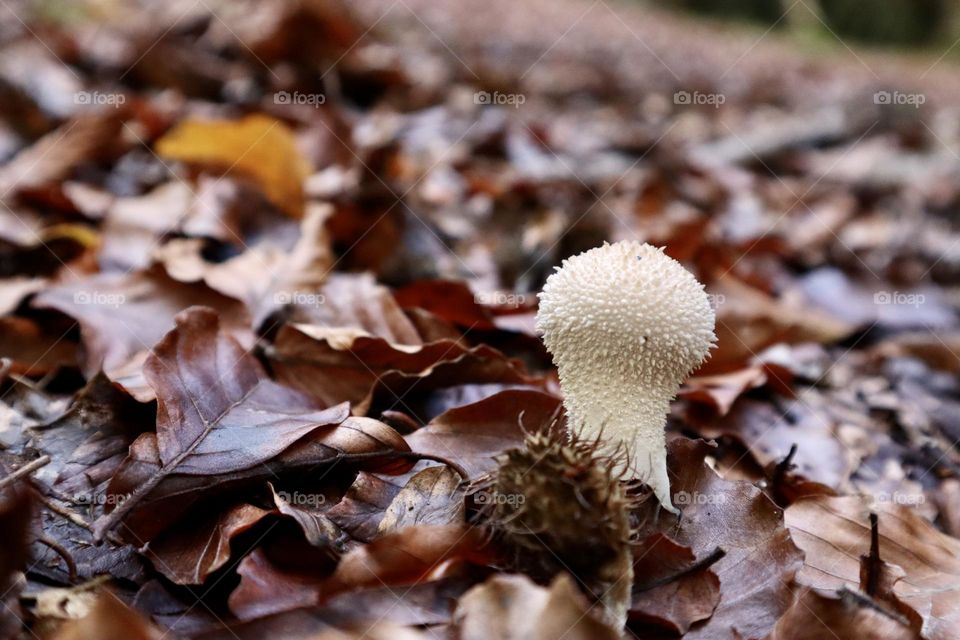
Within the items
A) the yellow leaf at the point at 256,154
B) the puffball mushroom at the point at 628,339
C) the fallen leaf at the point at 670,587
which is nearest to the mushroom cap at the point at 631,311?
the puffball mushroom at the point at 628,339

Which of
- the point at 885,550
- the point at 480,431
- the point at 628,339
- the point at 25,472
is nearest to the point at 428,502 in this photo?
the point at 480,431

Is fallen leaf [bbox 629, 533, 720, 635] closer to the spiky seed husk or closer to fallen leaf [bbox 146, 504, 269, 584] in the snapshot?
the spiky seed husk

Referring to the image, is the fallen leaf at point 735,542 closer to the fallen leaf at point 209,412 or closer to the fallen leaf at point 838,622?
the fallen leaf at point 838,622

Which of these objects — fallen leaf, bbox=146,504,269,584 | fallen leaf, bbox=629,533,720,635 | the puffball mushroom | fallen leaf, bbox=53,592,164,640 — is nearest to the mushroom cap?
the puffball mushroom

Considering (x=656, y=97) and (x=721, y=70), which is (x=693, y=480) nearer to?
(x=656, y=97)

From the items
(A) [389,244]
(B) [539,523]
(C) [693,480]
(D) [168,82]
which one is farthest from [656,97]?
(B) [539,523]

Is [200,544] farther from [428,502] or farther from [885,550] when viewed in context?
[885,550]
